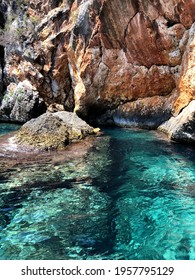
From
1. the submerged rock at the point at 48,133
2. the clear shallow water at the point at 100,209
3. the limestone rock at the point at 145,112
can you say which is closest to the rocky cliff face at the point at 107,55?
the limestone rock at the point at 145,112

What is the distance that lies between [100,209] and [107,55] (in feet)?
44.6

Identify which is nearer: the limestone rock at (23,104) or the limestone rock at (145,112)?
the limestone rock at (145,112)

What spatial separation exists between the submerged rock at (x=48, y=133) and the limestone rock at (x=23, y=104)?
26.5 ft

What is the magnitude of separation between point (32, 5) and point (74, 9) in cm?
540

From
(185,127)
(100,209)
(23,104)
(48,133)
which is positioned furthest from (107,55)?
(100,209)

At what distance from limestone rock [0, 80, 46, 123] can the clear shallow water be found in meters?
12.9

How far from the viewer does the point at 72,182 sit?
8.52m

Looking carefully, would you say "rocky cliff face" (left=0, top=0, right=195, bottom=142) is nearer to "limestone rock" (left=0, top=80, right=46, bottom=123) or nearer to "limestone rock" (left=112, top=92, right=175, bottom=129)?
"limestone rock" (left=112, top=92, right=175, bottom=129)

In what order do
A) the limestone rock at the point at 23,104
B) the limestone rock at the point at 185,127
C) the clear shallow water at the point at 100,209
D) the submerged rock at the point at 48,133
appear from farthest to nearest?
the limestone rock at the point at 23,104
the submerged rock at the point at 48,133
the limestone rock at the point at 185,127
the clear shallow water at the point at 100,209

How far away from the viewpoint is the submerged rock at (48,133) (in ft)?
41.3

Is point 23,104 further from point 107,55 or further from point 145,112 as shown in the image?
point 145,112

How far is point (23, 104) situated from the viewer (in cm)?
2305

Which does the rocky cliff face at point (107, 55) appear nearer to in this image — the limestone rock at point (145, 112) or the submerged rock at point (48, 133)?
the limestone rock at point (145, 112)

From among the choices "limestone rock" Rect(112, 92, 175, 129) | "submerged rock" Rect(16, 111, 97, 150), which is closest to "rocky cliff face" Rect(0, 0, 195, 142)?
"limestone rock" Rect(112, 92, 175, 129)
